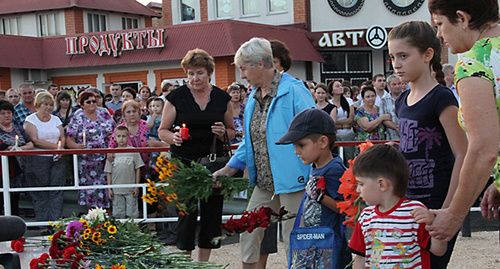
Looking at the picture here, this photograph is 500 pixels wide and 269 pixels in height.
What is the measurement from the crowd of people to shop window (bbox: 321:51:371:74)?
17.7m

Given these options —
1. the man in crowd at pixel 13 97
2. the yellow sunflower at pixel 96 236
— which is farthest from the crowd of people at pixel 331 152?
the man in crowd at pixel 13 97

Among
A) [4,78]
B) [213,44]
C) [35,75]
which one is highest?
[213,44]

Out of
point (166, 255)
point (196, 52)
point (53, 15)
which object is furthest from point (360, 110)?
point (53, 15)

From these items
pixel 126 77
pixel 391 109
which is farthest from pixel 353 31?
pixel 391 109

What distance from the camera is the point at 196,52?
5.43 metres

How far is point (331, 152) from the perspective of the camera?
14.5ft

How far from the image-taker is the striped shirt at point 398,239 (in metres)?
2.84

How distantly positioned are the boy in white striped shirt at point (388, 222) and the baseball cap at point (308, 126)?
0.80 meters

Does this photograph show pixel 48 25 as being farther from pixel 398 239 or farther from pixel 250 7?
pixel 398 239

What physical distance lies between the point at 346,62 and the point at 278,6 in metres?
3.82

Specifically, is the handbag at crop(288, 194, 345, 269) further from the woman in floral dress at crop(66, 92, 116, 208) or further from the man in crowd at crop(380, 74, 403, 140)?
the man in crowd at crop(380, 74, 403, 140)

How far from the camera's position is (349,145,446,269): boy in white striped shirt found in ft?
9.33

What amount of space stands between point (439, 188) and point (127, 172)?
5.56m

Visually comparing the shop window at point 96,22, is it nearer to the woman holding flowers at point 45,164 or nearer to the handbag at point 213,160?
the woman holding flowers at point 45,164
